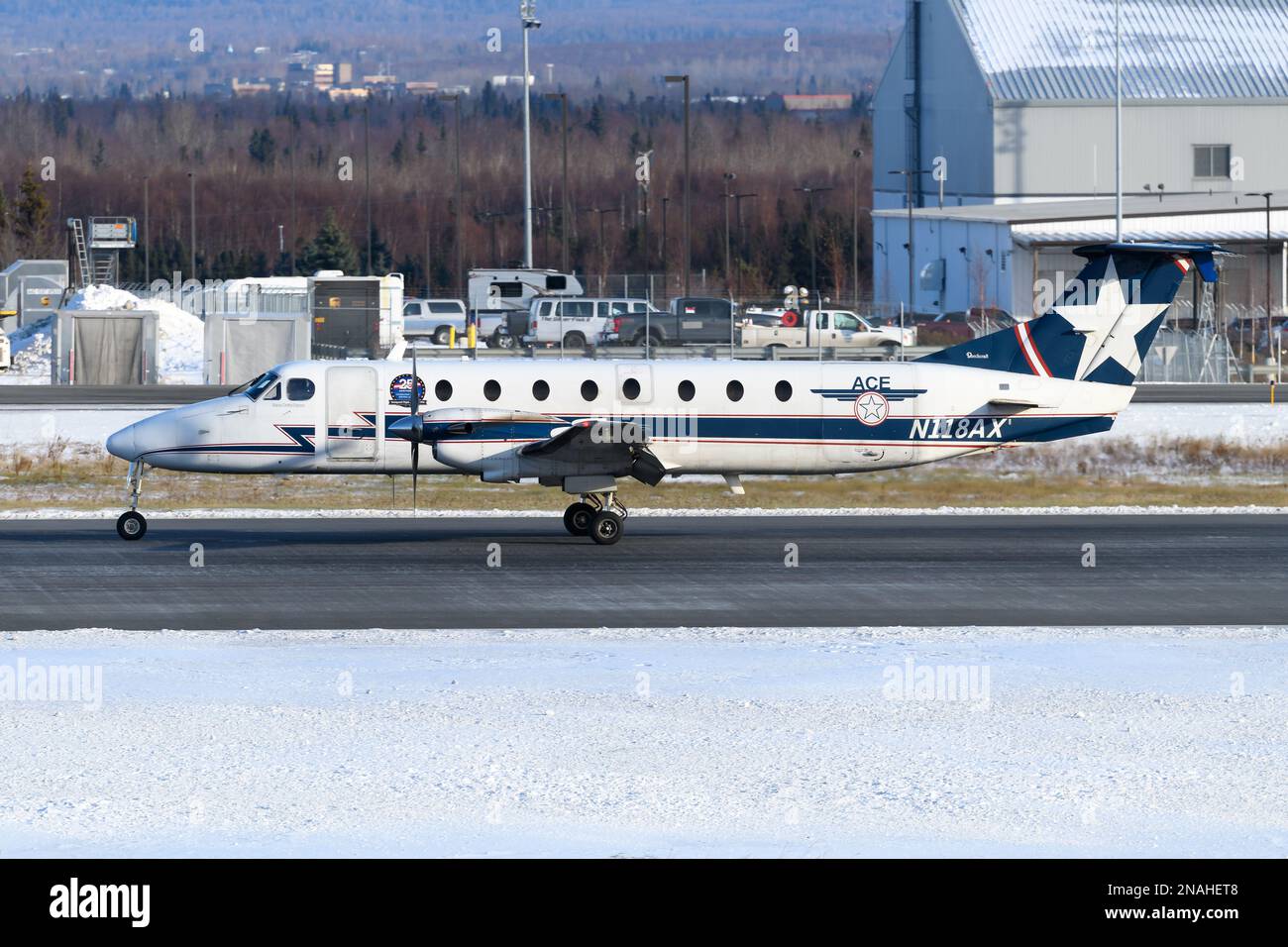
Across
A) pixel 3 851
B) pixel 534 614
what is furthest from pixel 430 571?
pixel 3 851

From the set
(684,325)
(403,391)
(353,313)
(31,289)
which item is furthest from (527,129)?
(403,391)

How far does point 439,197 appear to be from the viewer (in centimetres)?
12300

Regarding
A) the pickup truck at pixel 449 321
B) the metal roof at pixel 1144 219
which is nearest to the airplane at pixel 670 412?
the pickup truck at pixel 449 321

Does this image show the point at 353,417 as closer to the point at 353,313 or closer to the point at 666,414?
the point at 666,414

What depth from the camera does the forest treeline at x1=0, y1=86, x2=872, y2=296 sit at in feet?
328

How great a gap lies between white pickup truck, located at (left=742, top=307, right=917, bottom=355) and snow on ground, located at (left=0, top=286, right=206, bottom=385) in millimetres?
18933

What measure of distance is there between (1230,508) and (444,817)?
70.9ft

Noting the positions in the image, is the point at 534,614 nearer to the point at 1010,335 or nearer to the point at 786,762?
the point at 786,762

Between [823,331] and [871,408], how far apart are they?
1442 inches

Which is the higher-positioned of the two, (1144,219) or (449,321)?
(1144,219)

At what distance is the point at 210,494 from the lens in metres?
32.4

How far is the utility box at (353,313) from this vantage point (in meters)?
56.6

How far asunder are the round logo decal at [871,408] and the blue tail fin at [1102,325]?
48.6 inches

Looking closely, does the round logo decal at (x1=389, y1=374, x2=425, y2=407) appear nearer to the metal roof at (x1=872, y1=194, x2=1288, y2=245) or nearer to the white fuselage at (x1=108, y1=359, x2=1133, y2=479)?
the white fuselage at (x1=108, y1=359, x2=1133, y2=479)
